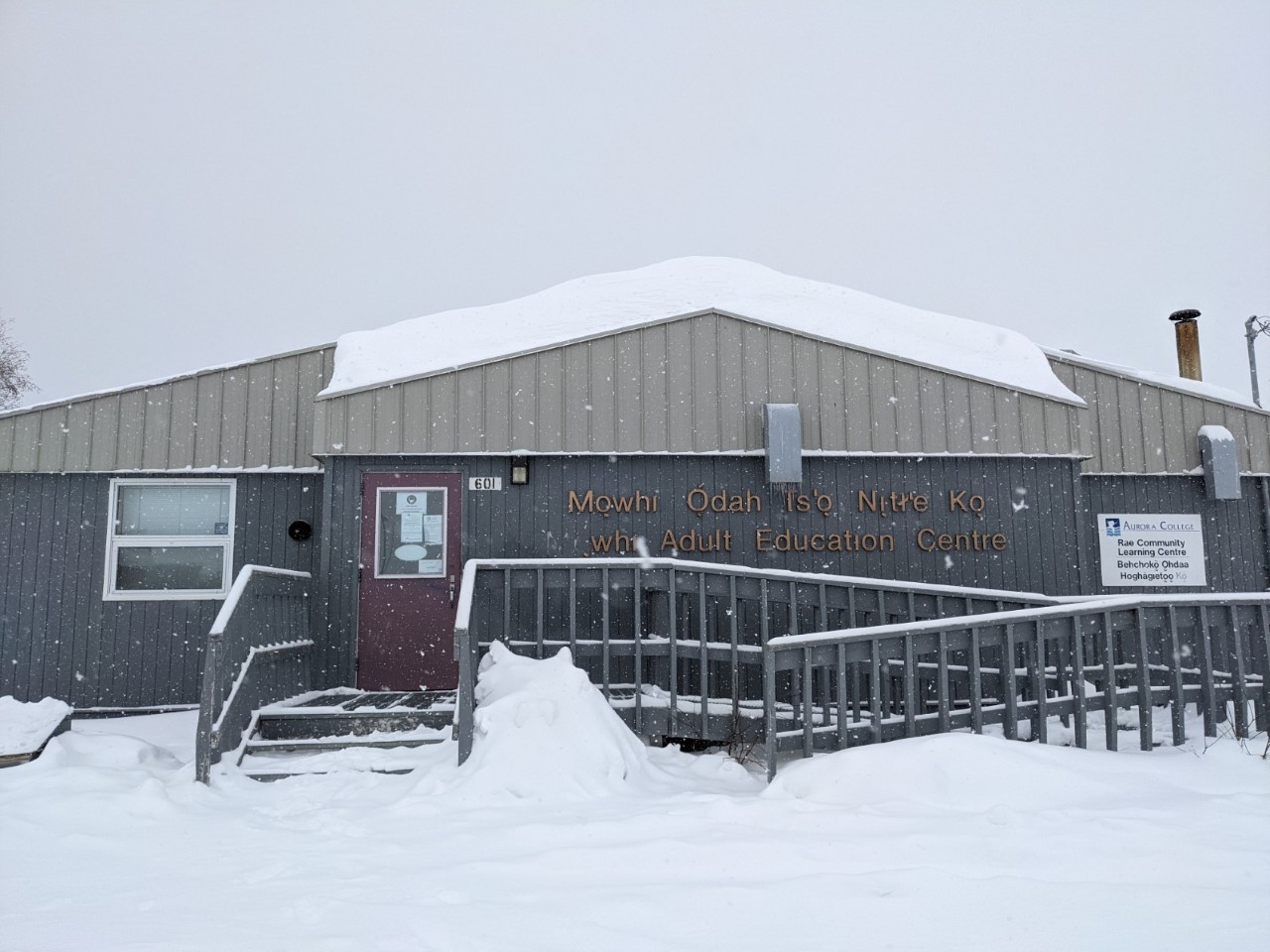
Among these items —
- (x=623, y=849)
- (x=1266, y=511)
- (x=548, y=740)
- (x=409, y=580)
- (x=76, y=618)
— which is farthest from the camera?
(x=1266, y=511)

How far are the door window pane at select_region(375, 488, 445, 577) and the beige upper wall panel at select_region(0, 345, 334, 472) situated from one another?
164cm

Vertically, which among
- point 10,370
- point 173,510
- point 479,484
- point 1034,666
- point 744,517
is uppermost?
point 10,370

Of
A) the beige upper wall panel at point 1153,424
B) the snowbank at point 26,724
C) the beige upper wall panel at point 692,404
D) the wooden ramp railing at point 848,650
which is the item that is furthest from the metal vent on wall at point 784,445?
the snowbank at point 26,724

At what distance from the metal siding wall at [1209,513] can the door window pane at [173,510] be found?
32.5 ft

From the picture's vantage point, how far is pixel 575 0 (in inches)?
755

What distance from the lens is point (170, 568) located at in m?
9.39

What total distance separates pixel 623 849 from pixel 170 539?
7.27m

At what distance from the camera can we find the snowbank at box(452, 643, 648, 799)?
17.5ft

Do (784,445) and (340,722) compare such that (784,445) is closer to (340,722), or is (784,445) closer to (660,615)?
(660,615)

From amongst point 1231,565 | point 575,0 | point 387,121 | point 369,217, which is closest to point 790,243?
point 369,217

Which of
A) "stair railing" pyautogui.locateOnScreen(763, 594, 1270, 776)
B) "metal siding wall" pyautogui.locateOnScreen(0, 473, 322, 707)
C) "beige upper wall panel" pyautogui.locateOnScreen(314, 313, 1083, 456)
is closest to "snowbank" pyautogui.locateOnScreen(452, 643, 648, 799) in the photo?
"stair railing" pyautogui.locateOnScreen(763, 594, 1270, 776)

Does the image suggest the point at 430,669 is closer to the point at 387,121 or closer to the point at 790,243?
the point at 387,121

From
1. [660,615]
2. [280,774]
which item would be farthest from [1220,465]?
[280,774]

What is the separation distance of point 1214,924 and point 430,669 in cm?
661
